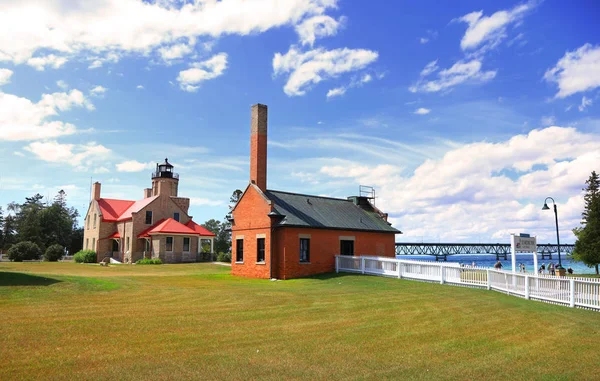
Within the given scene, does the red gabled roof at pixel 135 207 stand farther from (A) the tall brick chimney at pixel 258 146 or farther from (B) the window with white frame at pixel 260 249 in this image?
(B) the window with white frame at pixel 260 249

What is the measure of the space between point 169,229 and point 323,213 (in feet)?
76.1

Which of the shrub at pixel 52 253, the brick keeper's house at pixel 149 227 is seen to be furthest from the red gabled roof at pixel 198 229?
the shrub at pixel 52 253

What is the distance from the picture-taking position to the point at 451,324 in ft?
42.2

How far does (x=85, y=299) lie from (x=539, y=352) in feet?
43.5

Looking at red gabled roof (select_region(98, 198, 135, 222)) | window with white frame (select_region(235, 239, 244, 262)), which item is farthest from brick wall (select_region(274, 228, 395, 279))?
red gabled roof (select_region(98, 198, 135, 222))

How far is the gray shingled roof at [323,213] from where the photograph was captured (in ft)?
94.1

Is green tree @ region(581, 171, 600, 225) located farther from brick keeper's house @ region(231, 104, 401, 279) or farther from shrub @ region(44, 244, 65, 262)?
shrub @ region(44, 244, 65, 262)

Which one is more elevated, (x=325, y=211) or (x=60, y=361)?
(x=325, y=211)

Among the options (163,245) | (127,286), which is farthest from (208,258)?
(127,286)

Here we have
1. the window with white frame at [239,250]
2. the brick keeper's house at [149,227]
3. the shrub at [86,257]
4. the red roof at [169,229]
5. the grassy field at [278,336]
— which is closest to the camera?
the grassy field at [278,336]

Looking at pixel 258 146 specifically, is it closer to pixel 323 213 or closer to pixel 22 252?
pixel 323 213

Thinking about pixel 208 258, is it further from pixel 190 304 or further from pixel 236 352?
pixel 236 352

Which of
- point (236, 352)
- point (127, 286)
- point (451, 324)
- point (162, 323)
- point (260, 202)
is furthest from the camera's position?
point (260, 202)

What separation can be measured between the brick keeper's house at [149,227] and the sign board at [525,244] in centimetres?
3559
